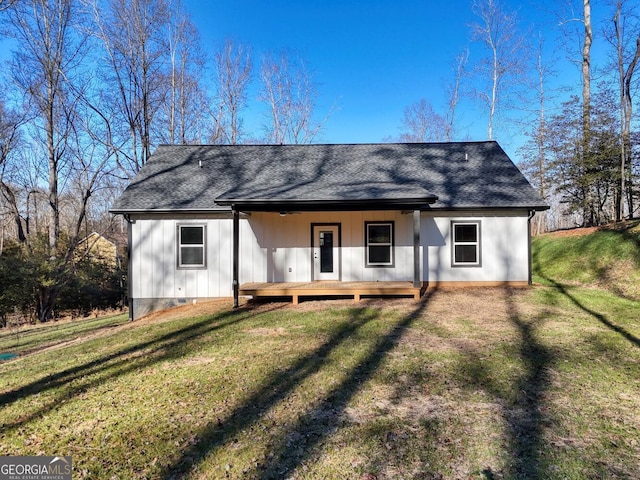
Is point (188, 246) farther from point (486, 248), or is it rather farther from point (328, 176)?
point (486, 248)

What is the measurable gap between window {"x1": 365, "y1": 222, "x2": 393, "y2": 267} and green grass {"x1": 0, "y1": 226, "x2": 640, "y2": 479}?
350 centimetres

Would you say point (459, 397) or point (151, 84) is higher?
point (151, 84)

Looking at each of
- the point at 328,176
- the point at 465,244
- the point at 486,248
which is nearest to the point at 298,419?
the point at 465,244

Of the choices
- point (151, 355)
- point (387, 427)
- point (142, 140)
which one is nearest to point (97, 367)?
point (151, 355)

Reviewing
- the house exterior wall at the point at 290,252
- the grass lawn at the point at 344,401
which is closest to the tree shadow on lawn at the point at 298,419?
the grass lawn at the point at 344,401

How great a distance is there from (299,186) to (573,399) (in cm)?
830

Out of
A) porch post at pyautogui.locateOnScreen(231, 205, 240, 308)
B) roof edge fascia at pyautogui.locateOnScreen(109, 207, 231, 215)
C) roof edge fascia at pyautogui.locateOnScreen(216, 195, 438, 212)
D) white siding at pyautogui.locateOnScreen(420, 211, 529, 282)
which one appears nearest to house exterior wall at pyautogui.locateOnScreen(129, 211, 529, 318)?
white siding at pyautogui.locateOnScreen(420, 211, 529, 282)

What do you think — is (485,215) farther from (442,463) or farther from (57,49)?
(57,49)

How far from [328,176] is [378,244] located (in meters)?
2.87

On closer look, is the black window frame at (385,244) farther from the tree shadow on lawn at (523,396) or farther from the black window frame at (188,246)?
the black window frame at (188,246)

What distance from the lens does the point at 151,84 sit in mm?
19375

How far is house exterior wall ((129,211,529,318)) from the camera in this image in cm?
1023

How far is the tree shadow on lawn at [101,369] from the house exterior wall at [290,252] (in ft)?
10.0

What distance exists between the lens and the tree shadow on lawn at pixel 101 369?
4.22 meters
